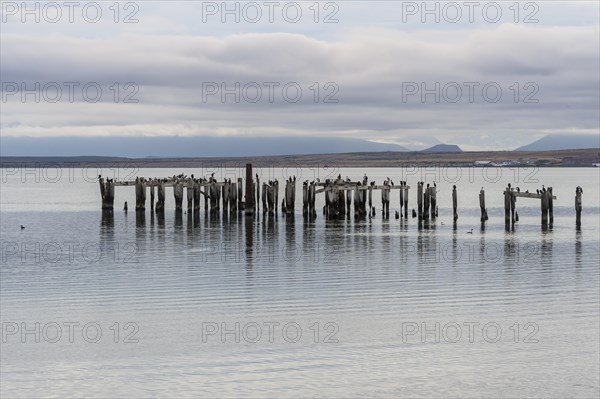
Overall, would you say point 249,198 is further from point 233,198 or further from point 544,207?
point 544,207

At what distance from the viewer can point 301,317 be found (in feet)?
70.2

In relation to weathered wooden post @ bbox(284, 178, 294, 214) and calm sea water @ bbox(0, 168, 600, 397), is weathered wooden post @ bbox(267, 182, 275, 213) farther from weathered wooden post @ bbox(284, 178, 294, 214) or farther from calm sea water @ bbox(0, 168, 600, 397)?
calm sea water @ bbox(0, 168, 600, 397)

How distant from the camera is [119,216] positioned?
181ft

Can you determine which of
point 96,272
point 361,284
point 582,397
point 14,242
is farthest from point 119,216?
point 582,397

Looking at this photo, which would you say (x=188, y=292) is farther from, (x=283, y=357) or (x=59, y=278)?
(x=283, y=357)

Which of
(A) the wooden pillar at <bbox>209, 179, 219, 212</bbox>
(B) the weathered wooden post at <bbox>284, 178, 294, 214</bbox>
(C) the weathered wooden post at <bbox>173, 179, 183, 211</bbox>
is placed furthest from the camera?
(C) the weathered wooden post at <bbox>173, 179, 183, 211</bbox>

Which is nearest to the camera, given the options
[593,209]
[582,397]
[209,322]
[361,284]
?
[582,397]

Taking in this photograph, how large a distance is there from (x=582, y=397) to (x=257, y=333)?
6606mm

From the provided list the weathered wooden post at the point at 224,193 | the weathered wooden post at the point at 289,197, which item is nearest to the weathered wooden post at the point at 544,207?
the weathered wooden post at the point at 289,197

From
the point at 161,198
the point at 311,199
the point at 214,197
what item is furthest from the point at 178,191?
the point at 311,199

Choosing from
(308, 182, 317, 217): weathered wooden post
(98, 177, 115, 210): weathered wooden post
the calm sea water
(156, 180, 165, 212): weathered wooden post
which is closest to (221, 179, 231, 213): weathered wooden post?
(156, 180, 165, 212): weathered wooden post

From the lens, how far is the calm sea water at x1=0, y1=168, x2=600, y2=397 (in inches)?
637

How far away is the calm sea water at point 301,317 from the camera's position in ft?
53.1

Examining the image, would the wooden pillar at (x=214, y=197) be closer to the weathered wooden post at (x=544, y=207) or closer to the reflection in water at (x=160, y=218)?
the reflection in water at (x=160, y=218)
